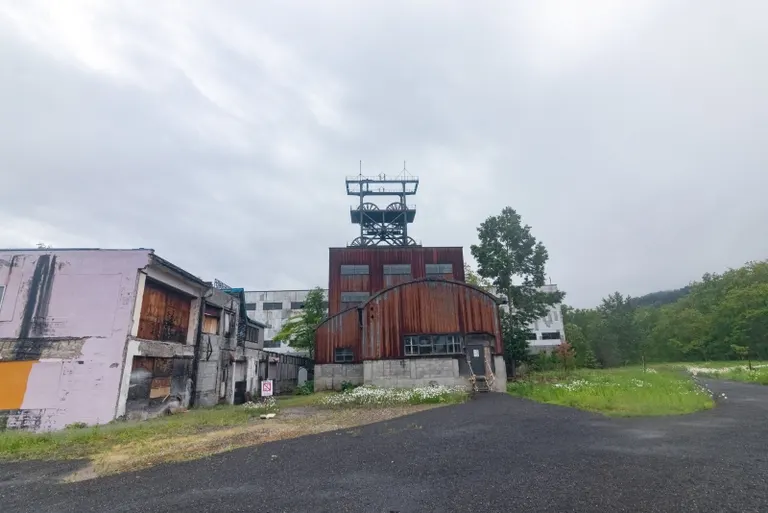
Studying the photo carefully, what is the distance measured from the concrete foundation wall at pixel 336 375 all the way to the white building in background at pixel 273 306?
89.3 ft

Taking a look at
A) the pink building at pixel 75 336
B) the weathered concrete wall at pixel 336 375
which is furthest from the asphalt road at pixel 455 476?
the weathered concrete wall at pixel 336 375

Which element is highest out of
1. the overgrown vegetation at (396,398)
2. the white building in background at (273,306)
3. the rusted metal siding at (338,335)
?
the white building in background at (273,306)

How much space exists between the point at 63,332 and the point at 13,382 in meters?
2.54

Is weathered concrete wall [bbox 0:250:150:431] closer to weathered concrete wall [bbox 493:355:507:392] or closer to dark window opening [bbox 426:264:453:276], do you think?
weathered concrete wall [bbox 493:355:507:392]

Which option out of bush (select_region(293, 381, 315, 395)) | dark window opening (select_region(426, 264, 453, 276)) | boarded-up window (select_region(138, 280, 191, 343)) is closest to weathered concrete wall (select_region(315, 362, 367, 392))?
bush (select_region(293, 381, 315, 395))

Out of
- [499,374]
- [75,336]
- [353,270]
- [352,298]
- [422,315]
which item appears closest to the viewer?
[75,336]

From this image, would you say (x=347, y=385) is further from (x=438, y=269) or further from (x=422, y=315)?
(x=438, y=269)

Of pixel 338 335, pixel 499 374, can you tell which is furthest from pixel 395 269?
pixel 499 374

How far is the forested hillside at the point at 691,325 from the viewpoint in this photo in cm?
5656

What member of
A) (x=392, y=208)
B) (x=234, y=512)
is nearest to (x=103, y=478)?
(x=234, y=512)

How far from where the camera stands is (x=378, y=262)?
39750 mm

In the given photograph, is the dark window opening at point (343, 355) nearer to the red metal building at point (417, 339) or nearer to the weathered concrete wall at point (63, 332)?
the red metal building at point (417, 339)

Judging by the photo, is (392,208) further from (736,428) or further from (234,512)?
(234,512)

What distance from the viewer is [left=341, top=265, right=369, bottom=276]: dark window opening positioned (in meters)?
39.1
